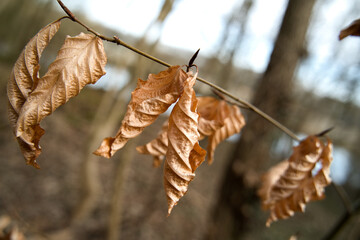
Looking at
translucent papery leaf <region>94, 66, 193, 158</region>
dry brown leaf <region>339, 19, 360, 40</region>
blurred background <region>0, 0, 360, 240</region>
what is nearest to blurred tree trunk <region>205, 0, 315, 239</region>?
blurred background <region>0, 0, 360, 240</region>

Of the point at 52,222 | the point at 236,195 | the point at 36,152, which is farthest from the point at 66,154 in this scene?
the point at 36,152

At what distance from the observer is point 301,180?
0.86 meters

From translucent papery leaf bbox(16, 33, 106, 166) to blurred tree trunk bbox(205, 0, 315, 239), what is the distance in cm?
273

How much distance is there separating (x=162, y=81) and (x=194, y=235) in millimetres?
4850

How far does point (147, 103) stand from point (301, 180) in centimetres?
62

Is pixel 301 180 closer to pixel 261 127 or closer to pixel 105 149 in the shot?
pixel 105 149

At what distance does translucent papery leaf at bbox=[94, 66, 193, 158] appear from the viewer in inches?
21.4

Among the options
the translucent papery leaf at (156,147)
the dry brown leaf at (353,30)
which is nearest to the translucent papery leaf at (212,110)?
the translucent papery leaf at (156,147)

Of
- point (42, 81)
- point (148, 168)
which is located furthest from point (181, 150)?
point (148, 168)

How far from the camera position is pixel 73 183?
5.19 meters

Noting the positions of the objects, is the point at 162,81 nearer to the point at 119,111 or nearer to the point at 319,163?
the point at 319,163

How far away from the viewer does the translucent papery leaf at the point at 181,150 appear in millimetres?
530

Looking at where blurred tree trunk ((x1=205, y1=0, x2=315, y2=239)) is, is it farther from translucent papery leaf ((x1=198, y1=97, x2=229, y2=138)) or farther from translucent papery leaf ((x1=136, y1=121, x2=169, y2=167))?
translucent papery leaf ((x1=136, y1=121, x2=169, y2=167))

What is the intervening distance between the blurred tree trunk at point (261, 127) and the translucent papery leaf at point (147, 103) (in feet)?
8.65
